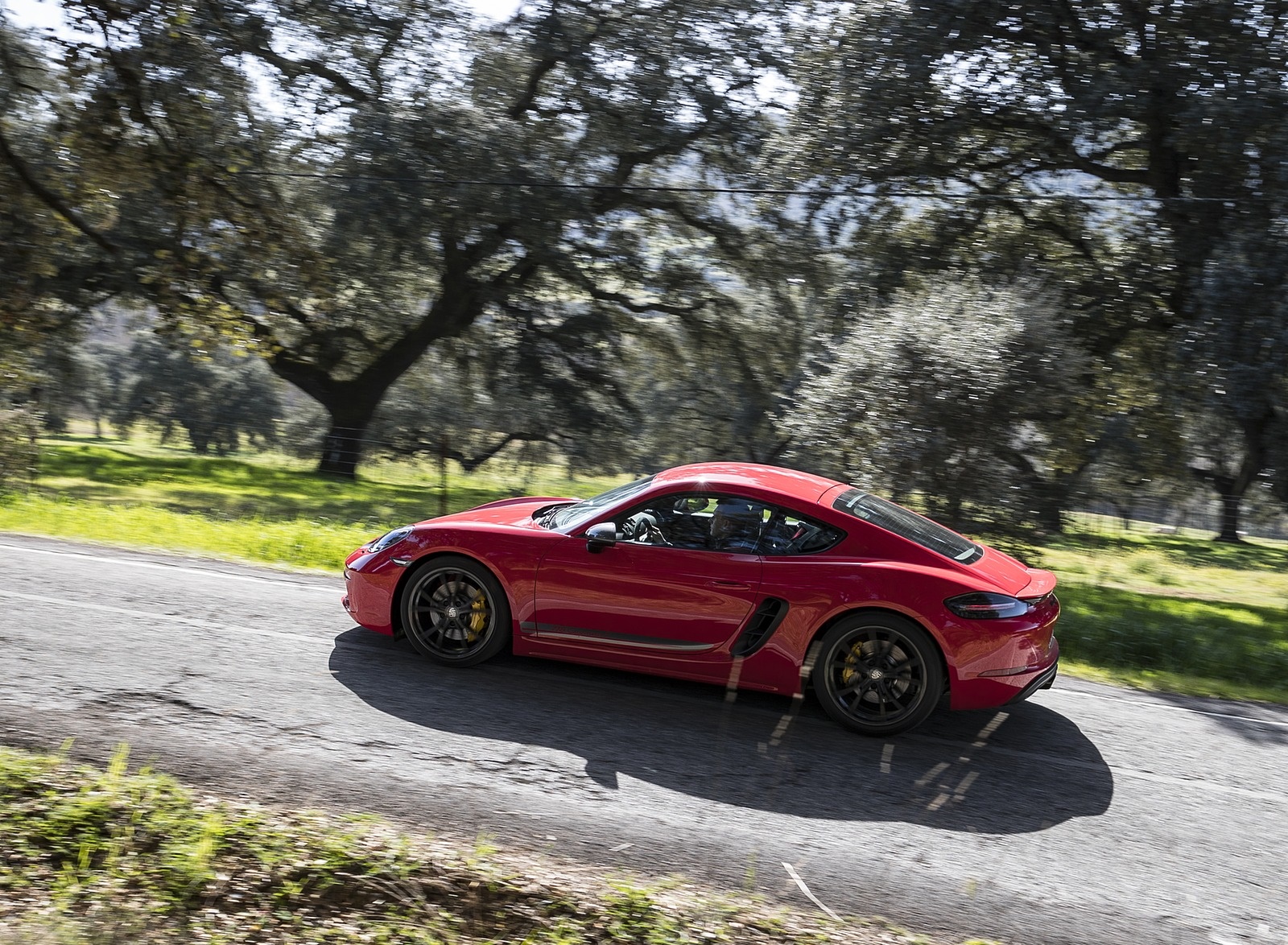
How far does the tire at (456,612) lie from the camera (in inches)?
242

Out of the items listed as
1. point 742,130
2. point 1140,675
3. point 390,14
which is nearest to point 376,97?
point 390,14

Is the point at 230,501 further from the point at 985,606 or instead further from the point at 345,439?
the point at 985,606

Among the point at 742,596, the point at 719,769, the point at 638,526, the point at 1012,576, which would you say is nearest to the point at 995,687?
the point at 1012,576

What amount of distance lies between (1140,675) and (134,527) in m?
9.75

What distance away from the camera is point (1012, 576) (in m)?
5.90

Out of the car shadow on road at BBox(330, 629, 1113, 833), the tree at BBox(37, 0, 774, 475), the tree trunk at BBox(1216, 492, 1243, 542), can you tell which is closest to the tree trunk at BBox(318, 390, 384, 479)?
the tree at BBox(37, 0, 774, 475)

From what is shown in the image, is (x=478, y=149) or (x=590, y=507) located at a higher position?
(x=478, y=149)

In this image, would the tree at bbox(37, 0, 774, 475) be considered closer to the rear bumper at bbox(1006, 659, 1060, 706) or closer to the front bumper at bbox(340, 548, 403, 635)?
the front bumper at bbox(340, 548, 403, 635)

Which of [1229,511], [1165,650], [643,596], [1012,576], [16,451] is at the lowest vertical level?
[1165,650]

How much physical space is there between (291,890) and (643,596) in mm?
2706

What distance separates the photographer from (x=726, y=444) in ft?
71.1

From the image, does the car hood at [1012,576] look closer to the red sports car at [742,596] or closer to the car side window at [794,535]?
the red sports car at [742,596]

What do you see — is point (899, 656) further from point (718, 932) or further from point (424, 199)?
point (424, 199)

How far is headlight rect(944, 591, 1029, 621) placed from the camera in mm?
5441
